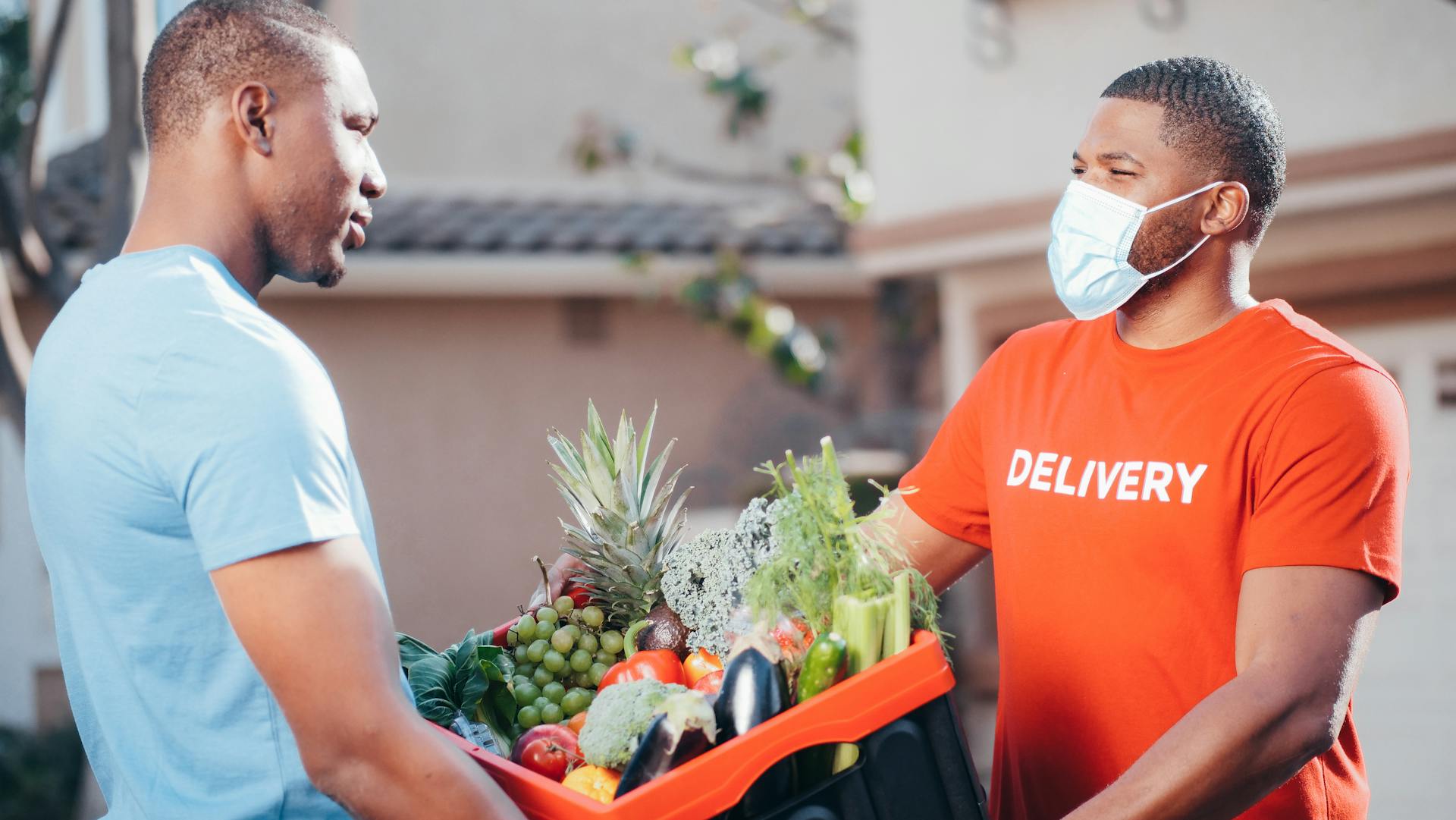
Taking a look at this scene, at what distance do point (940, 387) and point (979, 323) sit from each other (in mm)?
2606

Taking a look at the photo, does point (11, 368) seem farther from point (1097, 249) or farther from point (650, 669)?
point (1097, 249)

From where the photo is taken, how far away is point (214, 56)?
2.06 m

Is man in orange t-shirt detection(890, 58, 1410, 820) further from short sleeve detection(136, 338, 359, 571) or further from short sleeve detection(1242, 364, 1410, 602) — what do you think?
short sleeve detection(136, 338, 359, 571)

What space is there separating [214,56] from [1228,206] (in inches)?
72.6

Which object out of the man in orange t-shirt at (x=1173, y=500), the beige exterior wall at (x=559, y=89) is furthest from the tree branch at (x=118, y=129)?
the beige exterior wall at (x=559, y=89)

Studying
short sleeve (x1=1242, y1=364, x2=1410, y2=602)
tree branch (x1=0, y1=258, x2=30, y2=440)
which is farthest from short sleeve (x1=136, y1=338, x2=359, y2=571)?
tree branch (x1=0, y1=258, x2=30, y2=440)

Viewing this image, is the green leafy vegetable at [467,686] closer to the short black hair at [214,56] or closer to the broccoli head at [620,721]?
the broccoli head at [620,721]

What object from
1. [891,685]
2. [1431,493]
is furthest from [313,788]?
[1431,493]

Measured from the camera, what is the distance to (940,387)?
10.8 m

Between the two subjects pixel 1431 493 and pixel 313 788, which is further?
pixel 1431 493

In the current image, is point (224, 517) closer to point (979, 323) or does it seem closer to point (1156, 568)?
point (1156, 568)

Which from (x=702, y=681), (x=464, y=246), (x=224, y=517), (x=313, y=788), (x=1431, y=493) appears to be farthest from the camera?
(x=464, y=246)

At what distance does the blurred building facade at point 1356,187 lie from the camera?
626 centimetres

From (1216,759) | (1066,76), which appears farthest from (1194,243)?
(1066,76)
